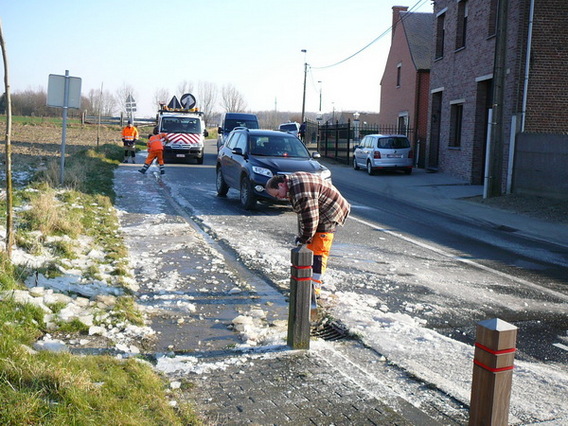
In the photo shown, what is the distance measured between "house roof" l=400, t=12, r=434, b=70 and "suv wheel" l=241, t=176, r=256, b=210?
2109 cm

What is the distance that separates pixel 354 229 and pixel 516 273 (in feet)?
11.9

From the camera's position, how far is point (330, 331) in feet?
18.5

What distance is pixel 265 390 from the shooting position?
164 inches

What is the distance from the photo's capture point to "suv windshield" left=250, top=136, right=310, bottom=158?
13.8 meters

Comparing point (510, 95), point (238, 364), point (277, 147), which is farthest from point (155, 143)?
point (238, 364)

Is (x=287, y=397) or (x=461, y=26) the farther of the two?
(x=461, y=26)

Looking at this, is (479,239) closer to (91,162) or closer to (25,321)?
(25,321)

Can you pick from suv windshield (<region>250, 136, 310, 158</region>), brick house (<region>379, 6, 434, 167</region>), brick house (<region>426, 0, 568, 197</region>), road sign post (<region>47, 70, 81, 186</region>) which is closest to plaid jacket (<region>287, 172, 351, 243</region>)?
suv windshield (<region>250, 136, 310, 158</region>)

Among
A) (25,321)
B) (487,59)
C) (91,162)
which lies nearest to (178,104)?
(91,162)

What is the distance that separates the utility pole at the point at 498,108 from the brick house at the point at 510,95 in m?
0.03

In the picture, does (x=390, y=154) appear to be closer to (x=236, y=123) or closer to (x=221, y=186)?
(x=236, y=123)

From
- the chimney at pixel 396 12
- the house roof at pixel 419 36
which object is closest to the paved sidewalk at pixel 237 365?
the house roof at pixel 419 36

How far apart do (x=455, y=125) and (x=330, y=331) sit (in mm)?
20550

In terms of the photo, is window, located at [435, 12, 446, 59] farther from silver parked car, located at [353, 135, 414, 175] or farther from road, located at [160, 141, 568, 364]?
road, located at [160, 141, 568, 364]
